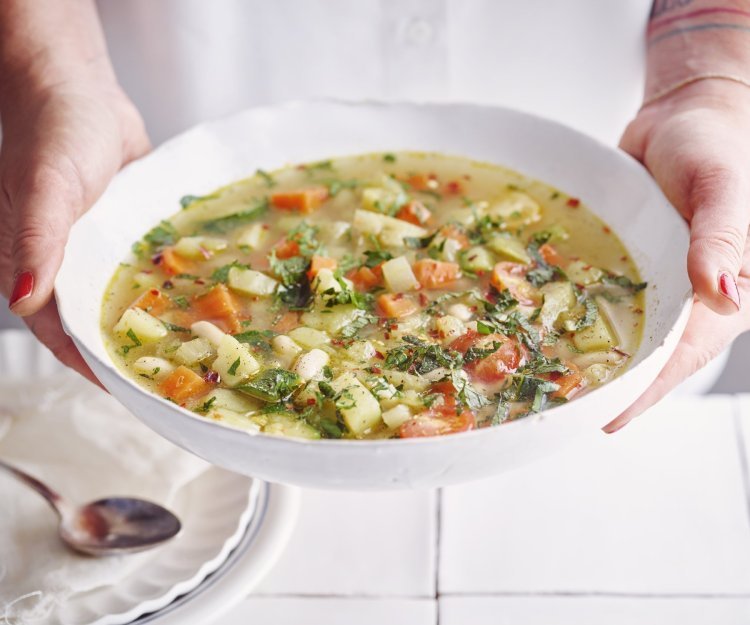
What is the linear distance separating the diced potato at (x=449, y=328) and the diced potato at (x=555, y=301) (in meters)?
0.22

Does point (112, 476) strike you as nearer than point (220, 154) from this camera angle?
Yes

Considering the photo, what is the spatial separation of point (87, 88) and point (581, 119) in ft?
6.53

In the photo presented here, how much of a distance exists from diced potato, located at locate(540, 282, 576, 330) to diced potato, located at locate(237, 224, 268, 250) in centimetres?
88

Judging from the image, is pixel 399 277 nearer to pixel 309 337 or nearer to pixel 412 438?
pixel 309 337

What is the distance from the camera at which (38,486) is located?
2607 millimetres

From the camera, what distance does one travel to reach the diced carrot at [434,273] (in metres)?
2.59

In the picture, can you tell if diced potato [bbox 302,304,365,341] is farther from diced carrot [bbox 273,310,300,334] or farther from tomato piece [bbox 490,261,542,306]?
tomato piece [bbox 490,261,542,306]

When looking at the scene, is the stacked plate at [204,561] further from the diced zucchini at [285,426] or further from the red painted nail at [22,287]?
the red painted nail at [22,287]

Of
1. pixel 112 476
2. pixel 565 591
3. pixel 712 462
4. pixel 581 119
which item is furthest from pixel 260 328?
pixel 581 119

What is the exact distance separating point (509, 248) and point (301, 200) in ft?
2.32

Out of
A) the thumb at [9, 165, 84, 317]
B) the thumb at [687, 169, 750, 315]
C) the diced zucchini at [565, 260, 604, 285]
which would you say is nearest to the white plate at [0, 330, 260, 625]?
the thumb at [9, 165, 84, 317]

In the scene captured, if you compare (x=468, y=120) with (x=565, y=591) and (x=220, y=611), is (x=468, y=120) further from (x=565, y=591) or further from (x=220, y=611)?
(x=220, y=611)

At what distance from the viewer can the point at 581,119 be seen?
12.7ft

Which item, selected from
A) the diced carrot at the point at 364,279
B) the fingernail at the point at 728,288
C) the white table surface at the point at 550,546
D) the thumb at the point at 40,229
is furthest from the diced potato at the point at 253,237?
the fingernail at the point at 728,288
